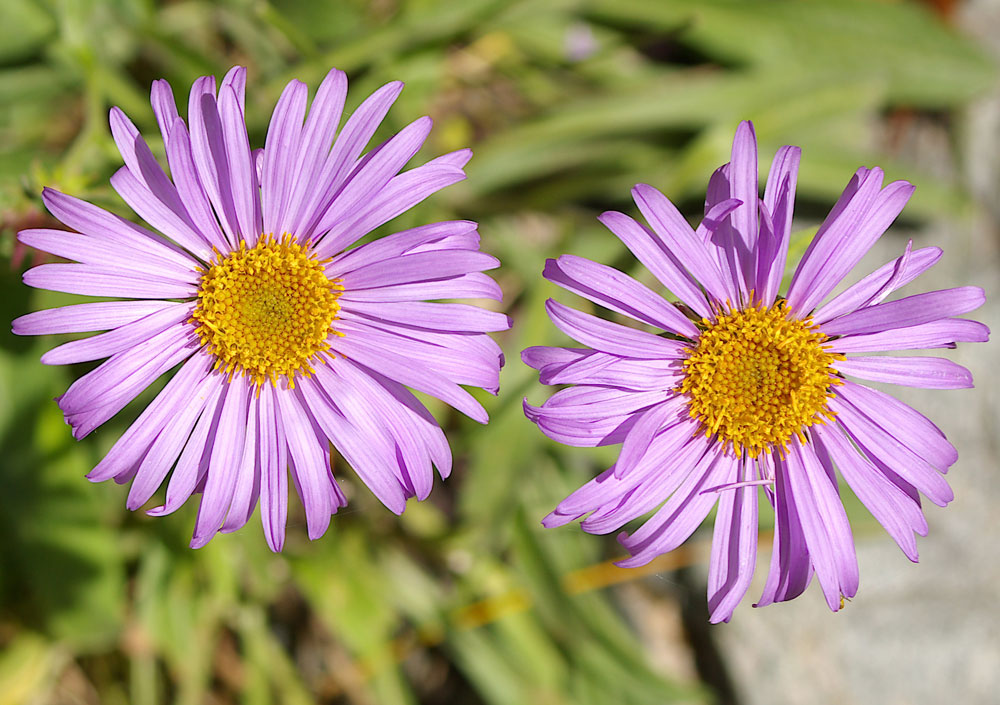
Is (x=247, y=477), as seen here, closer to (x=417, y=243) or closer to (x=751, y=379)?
(x=417, y=243)

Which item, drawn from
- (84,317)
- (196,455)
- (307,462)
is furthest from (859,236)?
(84,317)

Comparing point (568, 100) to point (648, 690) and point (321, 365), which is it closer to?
point (321, 365)

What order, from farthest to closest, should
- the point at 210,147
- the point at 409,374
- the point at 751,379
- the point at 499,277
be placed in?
the point at 499,277, the point at 751,379, the point at 409,374, the point at 210,147

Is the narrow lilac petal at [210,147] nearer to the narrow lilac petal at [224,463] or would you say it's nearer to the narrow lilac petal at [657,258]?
the narrow lilac petal at [224,463]

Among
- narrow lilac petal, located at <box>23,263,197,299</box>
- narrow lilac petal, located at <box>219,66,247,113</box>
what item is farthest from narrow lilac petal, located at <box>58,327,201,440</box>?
narrow lilac petal, located at <box>219,66,247,113</box>

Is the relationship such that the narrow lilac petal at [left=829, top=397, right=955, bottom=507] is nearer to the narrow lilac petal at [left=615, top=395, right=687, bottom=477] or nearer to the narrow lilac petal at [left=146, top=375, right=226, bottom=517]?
the narrow lilac petal at [left=615, top=395, right=687, bottom=477]
